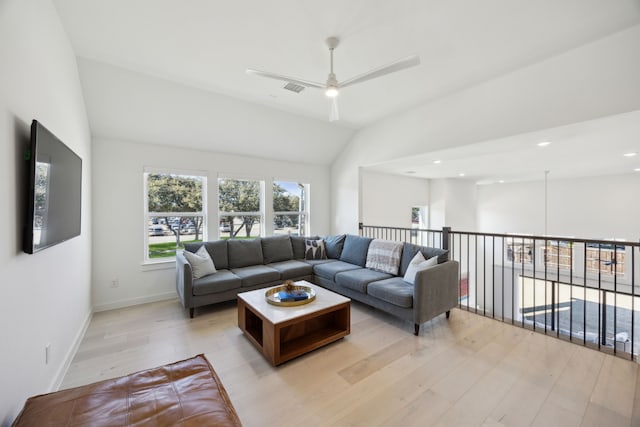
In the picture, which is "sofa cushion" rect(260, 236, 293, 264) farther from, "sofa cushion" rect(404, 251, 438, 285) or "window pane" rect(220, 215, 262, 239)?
"sofa cushion" rect(404, 251, 438, 285)

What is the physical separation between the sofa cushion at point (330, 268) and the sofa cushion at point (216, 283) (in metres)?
1.22

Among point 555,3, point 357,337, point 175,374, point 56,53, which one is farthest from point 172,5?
point 357,337

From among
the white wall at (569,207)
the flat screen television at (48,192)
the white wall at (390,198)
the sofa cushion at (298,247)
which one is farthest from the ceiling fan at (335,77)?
the white wall at (569,207)

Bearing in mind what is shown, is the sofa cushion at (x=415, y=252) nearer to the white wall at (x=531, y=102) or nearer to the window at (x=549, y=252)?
the white wall at (x=531, y=102)

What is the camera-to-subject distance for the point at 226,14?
2.10 meters

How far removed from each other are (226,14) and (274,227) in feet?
11.9

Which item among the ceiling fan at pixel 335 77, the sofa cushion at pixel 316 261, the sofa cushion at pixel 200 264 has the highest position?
the ceiling fan at pixel 335 77

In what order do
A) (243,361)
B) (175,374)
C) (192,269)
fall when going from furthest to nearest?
(192,269) < (243,361) < (175,374)

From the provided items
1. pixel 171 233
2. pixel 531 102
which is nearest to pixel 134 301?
pixel 171 233

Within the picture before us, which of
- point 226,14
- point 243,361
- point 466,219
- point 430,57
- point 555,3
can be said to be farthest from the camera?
point 466,219

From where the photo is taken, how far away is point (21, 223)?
1.47 m

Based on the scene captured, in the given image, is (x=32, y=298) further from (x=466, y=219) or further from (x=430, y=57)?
(x=466, y=219)

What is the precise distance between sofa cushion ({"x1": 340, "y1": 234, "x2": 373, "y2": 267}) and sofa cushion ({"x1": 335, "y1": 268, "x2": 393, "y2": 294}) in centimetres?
37

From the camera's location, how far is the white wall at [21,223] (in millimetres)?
1319
